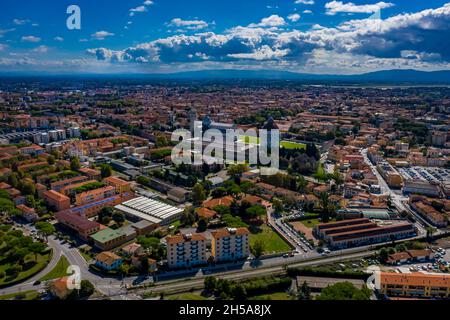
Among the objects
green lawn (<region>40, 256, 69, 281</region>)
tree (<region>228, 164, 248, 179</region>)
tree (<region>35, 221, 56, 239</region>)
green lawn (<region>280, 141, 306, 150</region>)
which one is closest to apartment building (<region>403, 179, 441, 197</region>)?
tree (<region>228, 164, 248, 179</region>)

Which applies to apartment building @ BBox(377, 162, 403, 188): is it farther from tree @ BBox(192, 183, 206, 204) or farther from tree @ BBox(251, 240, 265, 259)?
tree @ BBox(251, 240, 265, 259)

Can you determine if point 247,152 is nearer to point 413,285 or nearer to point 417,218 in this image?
point 417,218

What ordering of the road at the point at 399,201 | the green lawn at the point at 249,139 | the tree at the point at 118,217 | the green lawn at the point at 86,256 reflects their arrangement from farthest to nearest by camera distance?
the green lawn at the point at 249,139, the road at the point at 399,201, the tree at the point at 118,217, the green lawn at the point at 86,256

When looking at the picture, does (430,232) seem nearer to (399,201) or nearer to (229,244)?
(399,201)

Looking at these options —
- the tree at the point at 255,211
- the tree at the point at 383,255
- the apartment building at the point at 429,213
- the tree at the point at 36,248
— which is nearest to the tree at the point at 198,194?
the tree at the point at 255,211

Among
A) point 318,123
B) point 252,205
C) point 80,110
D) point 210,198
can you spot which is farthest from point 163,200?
point 80,110

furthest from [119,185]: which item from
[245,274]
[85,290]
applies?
[245,274]

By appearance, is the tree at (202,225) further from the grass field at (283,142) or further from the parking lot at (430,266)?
the grass field at (283,142)
